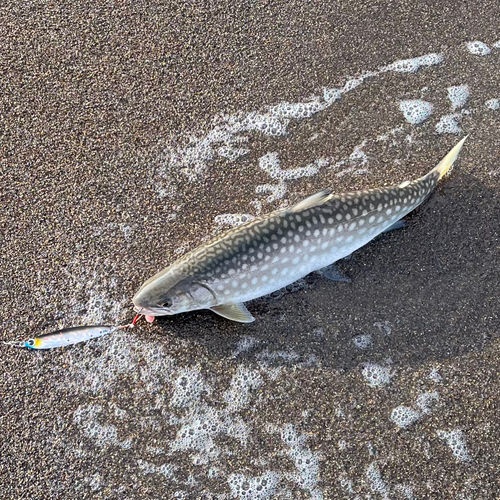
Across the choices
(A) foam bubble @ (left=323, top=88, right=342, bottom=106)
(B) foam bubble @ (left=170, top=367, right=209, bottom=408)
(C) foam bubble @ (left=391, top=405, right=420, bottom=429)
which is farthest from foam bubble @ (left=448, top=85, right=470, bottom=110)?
(B) foam bubble @ (left=170, top=367, right=209, bottom=408)

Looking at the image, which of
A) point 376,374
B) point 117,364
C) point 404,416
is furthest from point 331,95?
point 117,364

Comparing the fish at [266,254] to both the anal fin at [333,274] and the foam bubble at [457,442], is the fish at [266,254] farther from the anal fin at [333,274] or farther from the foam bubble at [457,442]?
the foam bubble at [457,442]

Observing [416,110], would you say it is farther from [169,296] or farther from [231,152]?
[169,296]

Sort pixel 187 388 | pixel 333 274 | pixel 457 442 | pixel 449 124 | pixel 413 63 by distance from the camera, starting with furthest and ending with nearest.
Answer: pixel 413 63 < pixel 449 124 < pixel 333 274 < pixel 187 388 < pixel 457 442

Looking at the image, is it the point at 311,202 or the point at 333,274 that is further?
the point at 333,274

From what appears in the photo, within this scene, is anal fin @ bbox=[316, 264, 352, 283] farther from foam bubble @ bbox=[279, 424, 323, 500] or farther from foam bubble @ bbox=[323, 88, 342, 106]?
foam bubble @ bbox=[323, 88, 342, 106]

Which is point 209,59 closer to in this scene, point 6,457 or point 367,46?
point 367,46

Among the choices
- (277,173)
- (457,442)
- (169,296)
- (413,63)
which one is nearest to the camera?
(169,296)
